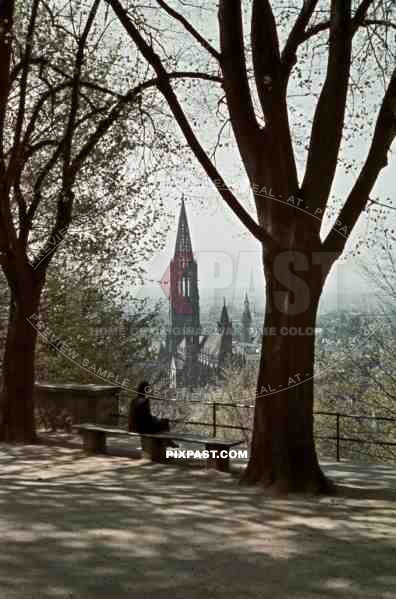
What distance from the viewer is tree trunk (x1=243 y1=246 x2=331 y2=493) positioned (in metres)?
7.32

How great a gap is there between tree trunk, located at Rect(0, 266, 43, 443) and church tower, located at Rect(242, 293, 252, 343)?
7.11 m

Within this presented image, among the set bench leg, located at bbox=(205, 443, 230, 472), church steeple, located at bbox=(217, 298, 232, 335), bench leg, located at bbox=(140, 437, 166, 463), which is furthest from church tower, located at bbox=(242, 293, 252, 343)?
bench leg, located at bbox=(205, 443, 230, 472)

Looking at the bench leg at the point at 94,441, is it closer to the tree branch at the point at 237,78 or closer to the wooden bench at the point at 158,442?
the wooden bench at the point at 158,442

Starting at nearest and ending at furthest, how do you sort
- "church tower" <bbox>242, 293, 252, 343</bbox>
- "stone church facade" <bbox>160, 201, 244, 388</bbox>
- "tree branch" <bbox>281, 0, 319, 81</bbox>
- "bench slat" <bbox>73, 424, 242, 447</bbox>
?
"tree branch" <bbox>281, 0, 319, 81</bbox> < "bench slat" <bbox>73, 424, 242, 447</bbox> < "church tower" <bbox>242, 293, 252, 343</bbox> < "stone church facade" <bbox>160, 201, 244, 388</bbox>

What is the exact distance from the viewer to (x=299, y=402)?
7.40 metres

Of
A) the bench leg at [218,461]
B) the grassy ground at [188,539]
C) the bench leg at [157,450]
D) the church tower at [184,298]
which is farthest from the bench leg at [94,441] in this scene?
the church tower at [184,298]

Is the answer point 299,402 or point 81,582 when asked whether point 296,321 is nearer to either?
point 299,402

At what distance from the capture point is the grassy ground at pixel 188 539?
13.8 feet

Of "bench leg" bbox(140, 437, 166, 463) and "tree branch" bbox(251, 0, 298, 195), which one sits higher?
"tree branch" bbox(251, 0, 298, 195)

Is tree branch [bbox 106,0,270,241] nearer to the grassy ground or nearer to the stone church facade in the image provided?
the grassy ground

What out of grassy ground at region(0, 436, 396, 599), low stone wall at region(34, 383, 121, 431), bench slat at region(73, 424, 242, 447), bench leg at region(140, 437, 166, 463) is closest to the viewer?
grassy ground at region(0, 436, 396, 599)

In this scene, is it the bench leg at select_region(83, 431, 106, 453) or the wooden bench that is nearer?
the wooden bench

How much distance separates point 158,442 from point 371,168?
15.9 feet

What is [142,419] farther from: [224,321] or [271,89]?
[224,321]
